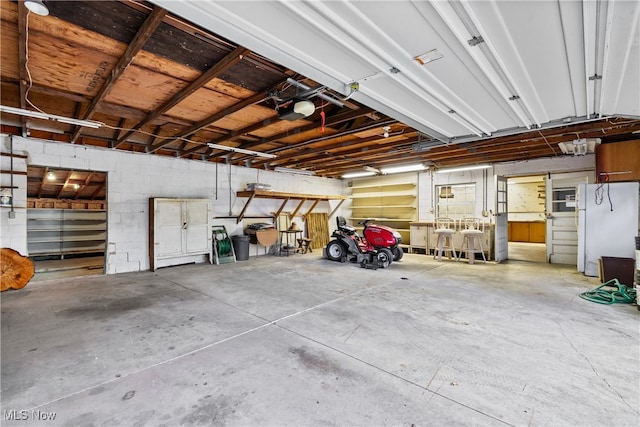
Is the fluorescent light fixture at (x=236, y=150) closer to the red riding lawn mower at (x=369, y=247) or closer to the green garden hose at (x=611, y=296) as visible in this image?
the red riding lawn mower at (x=369, y=247)

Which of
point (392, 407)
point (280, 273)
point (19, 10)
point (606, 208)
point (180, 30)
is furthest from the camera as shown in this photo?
point (280, 273)

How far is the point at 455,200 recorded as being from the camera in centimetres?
774

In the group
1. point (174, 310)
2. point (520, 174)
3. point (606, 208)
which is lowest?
point (174, 310)

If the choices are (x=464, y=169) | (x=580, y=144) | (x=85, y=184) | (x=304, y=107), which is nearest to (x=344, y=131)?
(x=304, y=107)

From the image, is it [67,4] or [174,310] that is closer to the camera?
[67,4]

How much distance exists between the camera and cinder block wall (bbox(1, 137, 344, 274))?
453 cm

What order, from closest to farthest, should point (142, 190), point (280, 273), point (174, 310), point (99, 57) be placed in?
point (99, 57) → point (174, 310) → point (280, 273) → point (142, 190)

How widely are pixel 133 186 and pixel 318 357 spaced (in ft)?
17.3

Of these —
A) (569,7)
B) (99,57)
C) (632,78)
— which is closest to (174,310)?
(99,57)

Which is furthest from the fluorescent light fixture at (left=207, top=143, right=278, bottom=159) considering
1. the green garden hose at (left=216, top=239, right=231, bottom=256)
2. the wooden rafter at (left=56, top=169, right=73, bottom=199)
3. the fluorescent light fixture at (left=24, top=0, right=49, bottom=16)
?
the wooden rafter at (left=56, top=169, right=73, bottom=199)

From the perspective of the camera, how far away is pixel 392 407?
1.57 m

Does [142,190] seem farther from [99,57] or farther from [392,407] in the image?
[392,407]

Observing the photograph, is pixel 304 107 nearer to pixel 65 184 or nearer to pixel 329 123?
pixel 329 123

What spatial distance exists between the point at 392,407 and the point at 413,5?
2.12 meters
